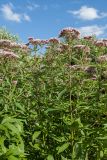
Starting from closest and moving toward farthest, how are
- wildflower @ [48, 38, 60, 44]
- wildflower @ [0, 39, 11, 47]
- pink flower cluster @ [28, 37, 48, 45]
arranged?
wildflower @ [0, 39, 11, 47] < pink flower cluster @ [28, 37, 48, 45] < wildflower @ [48, 38, 60, 44]

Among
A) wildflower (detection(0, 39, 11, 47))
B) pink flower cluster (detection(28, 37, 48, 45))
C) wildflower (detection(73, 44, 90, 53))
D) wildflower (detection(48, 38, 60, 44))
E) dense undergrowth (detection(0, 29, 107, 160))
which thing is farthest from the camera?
wildflower (detection(48, 38, 60, 44))

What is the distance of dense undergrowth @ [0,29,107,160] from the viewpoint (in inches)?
289

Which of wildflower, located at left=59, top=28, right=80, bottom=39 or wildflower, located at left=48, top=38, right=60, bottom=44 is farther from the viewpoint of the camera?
wildflower, located at left=48, top=38, right=60, bottom=44

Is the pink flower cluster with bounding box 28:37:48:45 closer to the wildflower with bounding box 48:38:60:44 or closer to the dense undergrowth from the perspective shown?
the wildflower with bounding box 48:38:60:44

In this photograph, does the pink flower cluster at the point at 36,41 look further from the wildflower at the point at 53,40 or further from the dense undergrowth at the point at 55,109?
the dense undergrowth at the point at 55,109

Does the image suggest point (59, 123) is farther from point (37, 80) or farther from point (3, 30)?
point (3, 30)

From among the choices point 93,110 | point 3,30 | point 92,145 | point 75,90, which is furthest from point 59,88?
point 3,30

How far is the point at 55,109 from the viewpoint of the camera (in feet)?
25.1

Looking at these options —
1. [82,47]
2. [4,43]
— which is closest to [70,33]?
[82,47]

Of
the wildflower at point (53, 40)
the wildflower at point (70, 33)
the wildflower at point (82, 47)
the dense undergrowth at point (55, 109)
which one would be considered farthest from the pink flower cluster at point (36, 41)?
the wildflower at point (70, 33)

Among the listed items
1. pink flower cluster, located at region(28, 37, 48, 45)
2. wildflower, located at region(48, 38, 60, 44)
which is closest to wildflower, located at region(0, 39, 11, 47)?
pink flower cluster, located at region(28, 37, 48, 45)

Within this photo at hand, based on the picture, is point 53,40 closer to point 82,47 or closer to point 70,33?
point 82,47

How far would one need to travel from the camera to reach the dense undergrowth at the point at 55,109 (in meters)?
7.35

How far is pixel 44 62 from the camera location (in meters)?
10.7
